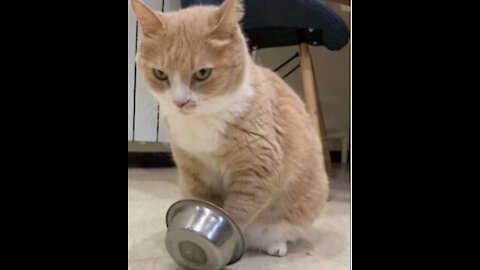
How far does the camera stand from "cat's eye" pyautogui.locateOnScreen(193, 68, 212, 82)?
89cm

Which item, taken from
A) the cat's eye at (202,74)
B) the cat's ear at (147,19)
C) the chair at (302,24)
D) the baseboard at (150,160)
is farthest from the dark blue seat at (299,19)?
the baseboard at (150,160)

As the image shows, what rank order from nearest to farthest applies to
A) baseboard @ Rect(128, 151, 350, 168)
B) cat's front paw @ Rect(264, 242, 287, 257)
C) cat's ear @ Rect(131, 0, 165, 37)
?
cat's ear @ Rect(131, 0, 165, 37) → cat's front paw @ Rect(264, 242, 287, 257) → baseboard @ Rect(128, 151, 350, 168)

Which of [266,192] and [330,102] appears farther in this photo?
[330,102]

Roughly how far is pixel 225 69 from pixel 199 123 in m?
0.13

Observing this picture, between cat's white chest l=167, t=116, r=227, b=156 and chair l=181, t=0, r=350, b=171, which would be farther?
chair l=181, t=0, r=350, b=171

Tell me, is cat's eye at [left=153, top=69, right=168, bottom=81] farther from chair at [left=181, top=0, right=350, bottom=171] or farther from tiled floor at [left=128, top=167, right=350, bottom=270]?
chair at [left=181, top=0, right=350, bottom=171]

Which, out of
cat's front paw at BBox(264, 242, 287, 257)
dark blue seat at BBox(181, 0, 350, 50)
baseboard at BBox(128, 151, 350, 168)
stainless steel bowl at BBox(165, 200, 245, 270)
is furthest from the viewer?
baseboard at BBox(128, 151, 350, 168)

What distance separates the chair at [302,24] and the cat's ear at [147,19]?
622 mm

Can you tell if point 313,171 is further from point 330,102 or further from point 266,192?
point 330,102

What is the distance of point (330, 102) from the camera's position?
2.93 m

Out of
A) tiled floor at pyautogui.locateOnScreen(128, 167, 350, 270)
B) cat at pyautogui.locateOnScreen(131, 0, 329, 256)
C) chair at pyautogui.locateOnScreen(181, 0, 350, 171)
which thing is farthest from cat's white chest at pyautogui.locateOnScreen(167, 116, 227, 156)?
chair at pyautogui.locateOnScreen(181, 0, 350, 171)

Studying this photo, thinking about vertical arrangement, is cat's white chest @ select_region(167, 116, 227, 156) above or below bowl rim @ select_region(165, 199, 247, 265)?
above

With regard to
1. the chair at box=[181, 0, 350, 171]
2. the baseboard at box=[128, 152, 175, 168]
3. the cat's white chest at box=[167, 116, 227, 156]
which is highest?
the chair at box=[181, 0, 350, 171]
